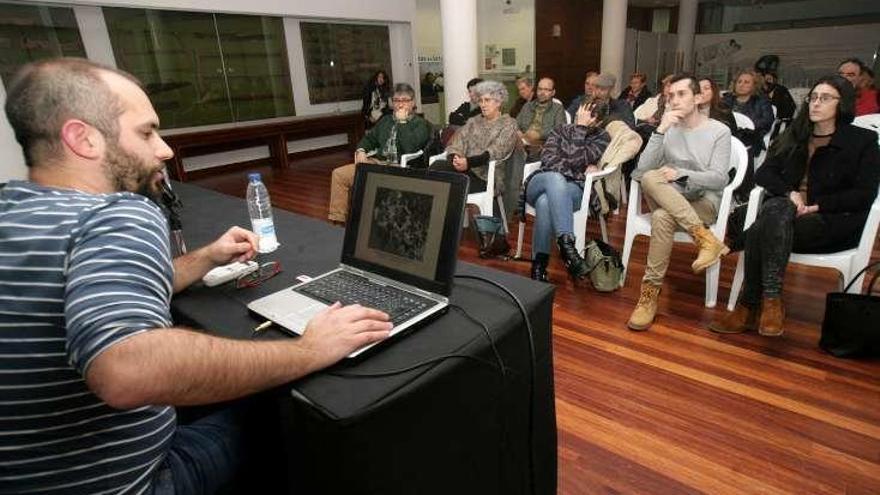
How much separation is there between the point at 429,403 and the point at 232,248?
24.9 inches

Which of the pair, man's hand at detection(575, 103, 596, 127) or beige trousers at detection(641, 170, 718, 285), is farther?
man's hand at detection(575, 103, 596, 127)

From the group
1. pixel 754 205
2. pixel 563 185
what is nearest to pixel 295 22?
pixel 563 185

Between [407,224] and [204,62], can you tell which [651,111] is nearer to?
[407,224]

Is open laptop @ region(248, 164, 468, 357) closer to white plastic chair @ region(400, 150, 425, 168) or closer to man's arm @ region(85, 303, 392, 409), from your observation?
man's arm @ region(85, 303, 392, 409)

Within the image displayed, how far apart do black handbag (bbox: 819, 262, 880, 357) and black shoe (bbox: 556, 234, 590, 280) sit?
1006 mm

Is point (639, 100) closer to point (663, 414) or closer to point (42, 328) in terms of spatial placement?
point (663, 414)

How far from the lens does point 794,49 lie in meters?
9.19

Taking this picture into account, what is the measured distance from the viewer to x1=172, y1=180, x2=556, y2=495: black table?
2.25 ft

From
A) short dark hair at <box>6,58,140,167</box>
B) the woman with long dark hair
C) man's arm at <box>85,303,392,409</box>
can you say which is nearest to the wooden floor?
man's arm at <box>85,303,392,409</box>

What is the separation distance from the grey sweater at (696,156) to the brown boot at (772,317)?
20.9 inches

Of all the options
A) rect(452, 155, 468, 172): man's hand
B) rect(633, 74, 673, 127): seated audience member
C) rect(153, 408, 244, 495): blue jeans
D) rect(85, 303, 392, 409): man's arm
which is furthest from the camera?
rect(633, 74, 673, 127): seated audience member

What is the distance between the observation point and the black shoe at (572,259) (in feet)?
8.09

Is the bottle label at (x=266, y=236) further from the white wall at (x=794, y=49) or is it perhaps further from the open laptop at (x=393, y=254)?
the white wall at (x=794, y=49)

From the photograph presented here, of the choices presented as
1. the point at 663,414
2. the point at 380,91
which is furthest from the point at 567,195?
the point at 380,91
